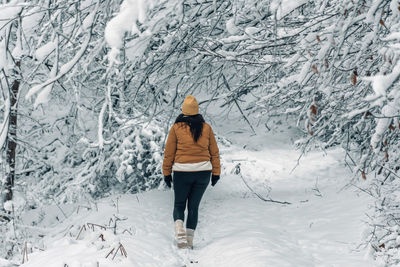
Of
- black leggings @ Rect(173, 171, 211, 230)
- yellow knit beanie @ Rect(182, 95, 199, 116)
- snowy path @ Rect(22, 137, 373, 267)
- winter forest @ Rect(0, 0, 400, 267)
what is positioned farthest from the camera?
black leggings @ Rect(173, 171, 211, 230)

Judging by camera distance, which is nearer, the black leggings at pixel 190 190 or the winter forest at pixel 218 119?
the winter forest at pixel 218 119

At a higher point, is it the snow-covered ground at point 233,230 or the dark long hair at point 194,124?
the dark long hair at point 194,124

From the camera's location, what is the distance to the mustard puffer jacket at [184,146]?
18.2 feet

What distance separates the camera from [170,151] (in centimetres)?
565

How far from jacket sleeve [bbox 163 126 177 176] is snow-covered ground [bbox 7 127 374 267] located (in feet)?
3.03

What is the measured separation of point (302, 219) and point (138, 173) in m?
3.83

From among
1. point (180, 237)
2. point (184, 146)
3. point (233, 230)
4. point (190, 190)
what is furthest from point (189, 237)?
point (184, 146)

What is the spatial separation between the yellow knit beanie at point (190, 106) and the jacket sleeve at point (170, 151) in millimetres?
282

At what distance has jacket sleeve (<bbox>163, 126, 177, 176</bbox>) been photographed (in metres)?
5.61

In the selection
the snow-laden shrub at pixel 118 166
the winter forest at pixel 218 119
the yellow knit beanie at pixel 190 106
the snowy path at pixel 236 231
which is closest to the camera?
the winter forest at pixel 218 119

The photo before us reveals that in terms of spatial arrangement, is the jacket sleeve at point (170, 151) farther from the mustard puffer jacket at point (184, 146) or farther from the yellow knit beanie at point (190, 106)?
the yellow knit beanie at point (190, 106)

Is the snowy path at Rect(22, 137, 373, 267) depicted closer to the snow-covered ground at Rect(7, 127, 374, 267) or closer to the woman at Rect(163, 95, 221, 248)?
the snow-covered ground at Rect(7, 127, 374, 267)

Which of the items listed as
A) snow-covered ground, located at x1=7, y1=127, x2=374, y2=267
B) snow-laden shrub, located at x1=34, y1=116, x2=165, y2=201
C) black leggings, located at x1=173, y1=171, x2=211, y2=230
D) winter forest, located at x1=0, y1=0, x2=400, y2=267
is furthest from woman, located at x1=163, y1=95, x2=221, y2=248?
snow-laden shrub, located at x1=34, y1=116, x2=165, y2=201

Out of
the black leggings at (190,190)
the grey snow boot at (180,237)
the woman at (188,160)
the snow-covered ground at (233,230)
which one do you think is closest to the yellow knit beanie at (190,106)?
the woman at (188,160)
